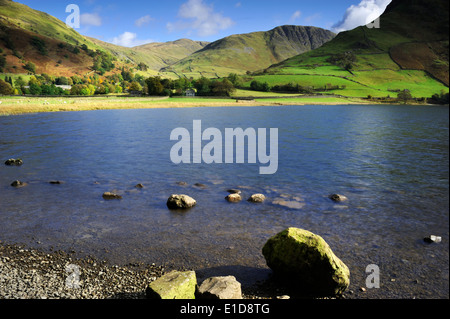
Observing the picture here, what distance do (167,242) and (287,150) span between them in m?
34.4

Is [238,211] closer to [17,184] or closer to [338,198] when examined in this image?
[338,198]

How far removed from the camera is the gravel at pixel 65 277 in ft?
37.1

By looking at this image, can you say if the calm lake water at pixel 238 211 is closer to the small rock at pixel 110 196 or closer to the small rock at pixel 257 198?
the small rock at pixel 110 196

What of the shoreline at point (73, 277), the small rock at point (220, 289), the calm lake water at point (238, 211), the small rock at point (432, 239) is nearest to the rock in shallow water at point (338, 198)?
the calm lake water at point (238, 211)

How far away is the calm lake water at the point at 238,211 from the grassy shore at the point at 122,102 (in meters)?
79.5

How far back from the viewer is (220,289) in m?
10.6

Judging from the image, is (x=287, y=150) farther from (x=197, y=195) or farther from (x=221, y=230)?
(x=221, y=230)

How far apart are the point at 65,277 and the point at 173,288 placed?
5.45 metres

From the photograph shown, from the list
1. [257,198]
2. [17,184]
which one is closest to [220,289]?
[257,198]

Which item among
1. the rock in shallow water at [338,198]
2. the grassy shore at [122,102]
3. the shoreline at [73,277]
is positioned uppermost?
the grassy shore at [122,102]

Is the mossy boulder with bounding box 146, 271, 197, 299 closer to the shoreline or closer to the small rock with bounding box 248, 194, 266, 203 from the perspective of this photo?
the shoreline

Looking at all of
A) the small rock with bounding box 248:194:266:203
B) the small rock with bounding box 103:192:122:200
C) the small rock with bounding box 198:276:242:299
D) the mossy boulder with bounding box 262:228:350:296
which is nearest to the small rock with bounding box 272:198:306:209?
the small rock with bounding box 248:194:266:203

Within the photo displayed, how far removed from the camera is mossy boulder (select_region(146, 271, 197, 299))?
10.2 m
